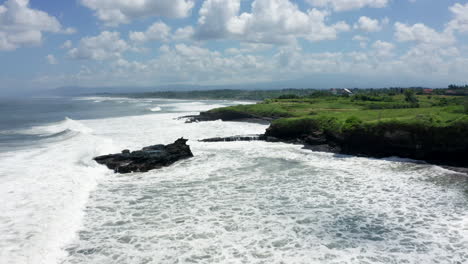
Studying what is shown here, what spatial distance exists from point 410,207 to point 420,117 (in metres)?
16.4

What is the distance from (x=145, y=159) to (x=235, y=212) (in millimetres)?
13033

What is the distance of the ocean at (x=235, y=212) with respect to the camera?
13.6 m

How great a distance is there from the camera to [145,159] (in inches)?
1120

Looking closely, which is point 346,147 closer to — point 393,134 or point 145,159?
point 393,134

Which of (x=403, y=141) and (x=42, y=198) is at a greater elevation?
(x=403, y=141)

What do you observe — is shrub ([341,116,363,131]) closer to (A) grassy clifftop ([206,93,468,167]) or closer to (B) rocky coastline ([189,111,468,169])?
(A) grassy clifftop ([206,93,468,167])

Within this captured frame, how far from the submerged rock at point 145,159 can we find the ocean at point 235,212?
93cm

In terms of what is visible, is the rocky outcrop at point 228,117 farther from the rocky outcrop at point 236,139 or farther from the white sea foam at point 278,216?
the white sea foam at point 278,216

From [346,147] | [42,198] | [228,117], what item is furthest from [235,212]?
[228,117]

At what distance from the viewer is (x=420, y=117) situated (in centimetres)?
3162

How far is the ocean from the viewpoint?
1362 cm

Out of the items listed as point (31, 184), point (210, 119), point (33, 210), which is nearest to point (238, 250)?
point (33, 210)

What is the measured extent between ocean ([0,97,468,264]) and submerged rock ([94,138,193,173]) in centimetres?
93

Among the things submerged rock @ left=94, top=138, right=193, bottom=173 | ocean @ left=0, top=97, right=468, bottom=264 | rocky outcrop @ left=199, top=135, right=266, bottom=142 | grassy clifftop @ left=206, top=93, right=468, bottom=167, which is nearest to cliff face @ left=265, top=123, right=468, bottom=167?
grassy clifftop @ left=206, top=93, right=468, bottom=167
